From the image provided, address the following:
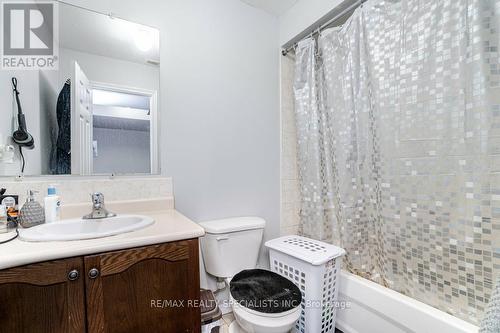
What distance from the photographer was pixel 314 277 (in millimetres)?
1255

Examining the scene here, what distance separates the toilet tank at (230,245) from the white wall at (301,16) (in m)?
1.40

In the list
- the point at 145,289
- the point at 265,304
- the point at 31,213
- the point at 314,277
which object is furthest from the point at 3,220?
the point at 314,277

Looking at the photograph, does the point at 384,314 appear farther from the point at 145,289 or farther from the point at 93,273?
the point at 93,273

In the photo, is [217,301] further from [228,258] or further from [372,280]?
[372,280]

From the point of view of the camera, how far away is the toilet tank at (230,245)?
1451 millimetres

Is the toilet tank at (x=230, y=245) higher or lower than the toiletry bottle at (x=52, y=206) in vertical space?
lower

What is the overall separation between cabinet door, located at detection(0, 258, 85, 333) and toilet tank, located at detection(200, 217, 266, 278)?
28.9 inches

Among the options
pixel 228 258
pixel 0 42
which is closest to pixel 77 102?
pixel 0 42

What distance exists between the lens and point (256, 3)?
176cm

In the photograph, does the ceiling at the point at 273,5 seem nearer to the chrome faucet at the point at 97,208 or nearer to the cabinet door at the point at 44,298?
the chrome faucet at the point at 97,208

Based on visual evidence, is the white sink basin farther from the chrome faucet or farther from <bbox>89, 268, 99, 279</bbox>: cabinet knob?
<bbox>89, 268, 99, 279</bbox>: cabinet knob

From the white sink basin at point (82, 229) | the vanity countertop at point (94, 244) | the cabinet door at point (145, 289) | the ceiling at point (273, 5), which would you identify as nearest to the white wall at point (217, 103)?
the ceiling at point (273, 5)
